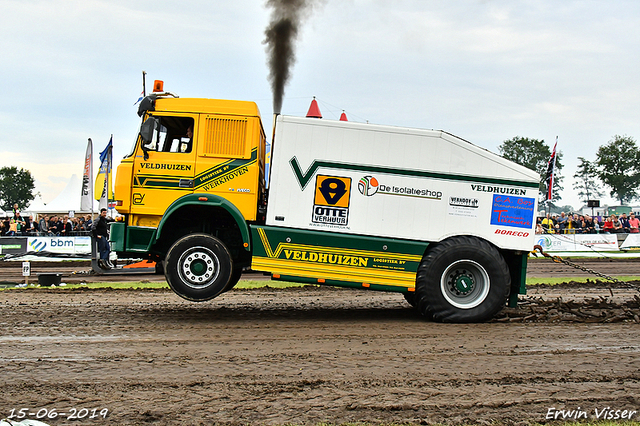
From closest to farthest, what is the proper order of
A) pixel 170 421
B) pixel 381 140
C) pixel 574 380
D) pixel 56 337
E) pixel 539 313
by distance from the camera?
pixel 170 421 → pixel 574 380 → pixel 56 337 → pixel 381 140 → pixel 539 313

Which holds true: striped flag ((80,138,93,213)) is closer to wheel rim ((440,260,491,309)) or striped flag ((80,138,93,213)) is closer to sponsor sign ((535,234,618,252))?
wheel rim ((440,260,491,309))

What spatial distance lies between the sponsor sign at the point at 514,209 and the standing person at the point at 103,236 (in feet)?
33.6

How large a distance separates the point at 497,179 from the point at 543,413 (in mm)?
4372

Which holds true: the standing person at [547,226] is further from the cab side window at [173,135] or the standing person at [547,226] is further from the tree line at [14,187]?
the tree line at [14,187]

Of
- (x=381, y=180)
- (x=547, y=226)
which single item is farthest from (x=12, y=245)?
(x=547, y=226)

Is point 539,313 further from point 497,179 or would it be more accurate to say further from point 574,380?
point 574,380

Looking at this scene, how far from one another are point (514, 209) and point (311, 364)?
4.25 metres

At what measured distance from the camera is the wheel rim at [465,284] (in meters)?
8.11

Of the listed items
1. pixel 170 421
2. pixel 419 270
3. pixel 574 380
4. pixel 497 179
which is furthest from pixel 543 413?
pixel 497 179

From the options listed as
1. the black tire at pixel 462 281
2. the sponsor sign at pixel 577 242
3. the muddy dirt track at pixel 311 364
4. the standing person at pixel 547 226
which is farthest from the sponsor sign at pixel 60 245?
the standing person at pixel 547 226

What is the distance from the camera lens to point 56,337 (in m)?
6.92

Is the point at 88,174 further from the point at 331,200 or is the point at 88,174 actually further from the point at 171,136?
the point at 331,200

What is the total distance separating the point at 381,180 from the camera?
807 centimetres

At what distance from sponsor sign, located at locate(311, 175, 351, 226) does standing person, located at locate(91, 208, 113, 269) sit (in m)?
8.12
